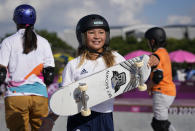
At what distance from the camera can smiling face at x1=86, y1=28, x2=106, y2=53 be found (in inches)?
91.5

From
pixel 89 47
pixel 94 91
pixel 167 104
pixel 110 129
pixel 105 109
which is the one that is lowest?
pixel 167 104

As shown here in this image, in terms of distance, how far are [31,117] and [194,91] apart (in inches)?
242

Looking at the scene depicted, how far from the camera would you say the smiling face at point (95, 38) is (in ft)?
7.63

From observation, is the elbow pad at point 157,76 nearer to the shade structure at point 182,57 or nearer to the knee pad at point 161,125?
the knee pad at point 161,125

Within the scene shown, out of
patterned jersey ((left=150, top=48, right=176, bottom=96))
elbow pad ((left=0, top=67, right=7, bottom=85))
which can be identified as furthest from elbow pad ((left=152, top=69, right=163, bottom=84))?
elbow pad ((left=0, top=67, right=7, bottom=85))

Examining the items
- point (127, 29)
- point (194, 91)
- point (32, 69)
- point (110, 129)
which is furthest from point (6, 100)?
point (127, 29)

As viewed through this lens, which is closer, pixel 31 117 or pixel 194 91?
pixel 31 117

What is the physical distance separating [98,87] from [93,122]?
29 cm

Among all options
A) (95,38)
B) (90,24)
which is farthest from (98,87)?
(90,24)

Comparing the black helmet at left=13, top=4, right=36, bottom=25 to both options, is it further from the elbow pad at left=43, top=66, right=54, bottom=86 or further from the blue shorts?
the blue shorts

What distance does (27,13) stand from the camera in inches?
116

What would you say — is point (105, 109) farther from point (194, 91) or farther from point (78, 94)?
point (194, 91)

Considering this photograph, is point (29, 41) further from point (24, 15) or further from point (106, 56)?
point (106, 56)

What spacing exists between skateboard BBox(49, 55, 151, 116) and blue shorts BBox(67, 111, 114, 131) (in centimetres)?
12
